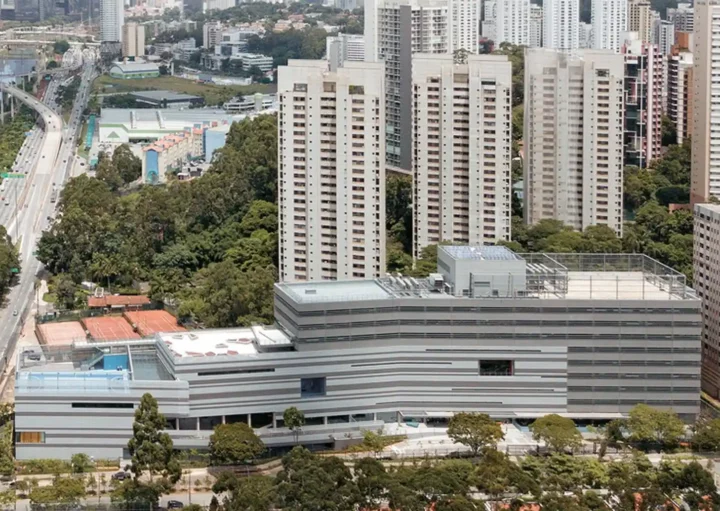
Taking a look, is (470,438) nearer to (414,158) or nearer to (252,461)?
(252,461)

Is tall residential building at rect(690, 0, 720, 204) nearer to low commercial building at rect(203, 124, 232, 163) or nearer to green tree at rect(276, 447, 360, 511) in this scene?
low commercial building at rect(203, 124, 232, 163)

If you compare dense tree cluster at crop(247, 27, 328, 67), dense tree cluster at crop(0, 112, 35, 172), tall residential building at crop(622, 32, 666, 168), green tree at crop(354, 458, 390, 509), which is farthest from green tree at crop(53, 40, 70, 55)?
green tree at crop(354, 458, 390, 509)

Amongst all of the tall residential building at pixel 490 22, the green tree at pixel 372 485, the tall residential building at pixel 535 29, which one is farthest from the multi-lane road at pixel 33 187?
the tall residential building at pixel 535 29

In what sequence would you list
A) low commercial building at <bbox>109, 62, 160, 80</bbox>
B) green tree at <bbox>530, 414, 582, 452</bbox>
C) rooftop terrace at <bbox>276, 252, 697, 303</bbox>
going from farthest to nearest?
low commercial building at <bbox>109, 62, 160, 80</bbox> < rooftop terrace at <bbox>276, 252, 697, 303</bbox> < green tree at <bbox>530, 414, 582, 452</bbox>

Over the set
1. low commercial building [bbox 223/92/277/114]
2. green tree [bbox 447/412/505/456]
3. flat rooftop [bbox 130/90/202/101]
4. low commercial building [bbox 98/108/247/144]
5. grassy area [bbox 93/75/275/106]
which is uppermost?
grassy area [bbox 93/75/275/106]

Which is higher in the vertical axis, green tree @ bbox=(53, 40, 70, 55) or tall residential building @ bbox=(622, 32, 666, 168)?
green tree @ bbox=(53, 40, 70, 55)

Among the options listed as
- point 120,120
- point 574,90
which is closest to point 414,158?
point 574,90
